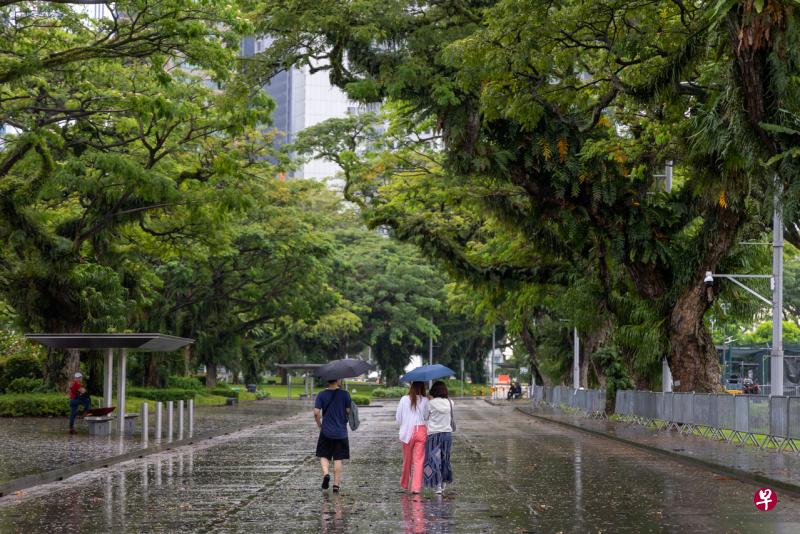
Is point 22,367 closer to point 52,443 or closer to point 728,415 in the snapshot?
point 52,443

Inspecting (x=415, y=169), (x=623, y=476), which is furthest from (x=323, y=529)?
(x=415, y=169)

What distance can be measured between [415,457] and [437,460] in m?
0.35

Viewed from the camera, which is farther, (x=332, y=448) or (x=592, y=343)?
(x=592, y=343)

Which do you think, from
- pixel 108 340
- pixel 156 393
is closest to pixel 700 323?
pixel 108 340

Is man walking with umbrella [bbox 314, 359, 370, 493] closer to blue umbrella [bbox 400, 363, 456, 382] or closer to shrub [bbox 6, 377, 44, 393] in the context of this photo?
blue umbrella [bbox 400, 363, 456, 382]

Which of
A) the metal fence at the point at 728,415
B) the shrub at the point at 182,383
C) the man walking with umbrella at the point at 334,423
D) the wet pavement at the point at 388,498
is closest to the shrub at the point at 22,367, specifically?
the shrub at the point at 182,383

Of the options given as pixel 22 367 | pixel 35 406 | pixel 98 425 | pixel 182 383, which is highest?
pixel 22 367

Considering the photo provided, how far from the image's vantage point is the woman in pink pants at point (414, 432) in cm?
1546

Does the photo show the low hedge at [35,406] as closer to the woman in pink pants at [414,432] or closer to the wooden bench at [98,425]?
the wooden bench at [98,425]

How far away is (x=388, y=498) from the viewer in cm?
1511

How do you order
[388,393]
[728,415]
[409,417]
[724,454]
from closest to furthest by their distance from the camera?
1. [409,417]
2. [724,454]
3. [728,415]
4. [388,393]

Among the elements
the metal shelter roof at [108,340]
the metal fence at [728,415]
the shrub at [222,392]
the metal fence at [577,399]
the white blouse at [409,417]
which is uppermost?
the metal shelter roof at [108,340]

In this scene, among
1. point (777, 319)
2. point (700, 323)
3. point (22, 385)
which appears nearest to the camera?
point (777, 319)

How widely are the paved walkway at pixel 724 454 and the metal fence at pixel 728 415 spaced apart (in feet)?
1.27
